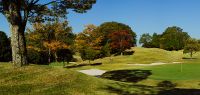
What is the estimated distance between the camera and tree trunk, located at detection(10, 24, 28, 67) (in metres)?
24.0

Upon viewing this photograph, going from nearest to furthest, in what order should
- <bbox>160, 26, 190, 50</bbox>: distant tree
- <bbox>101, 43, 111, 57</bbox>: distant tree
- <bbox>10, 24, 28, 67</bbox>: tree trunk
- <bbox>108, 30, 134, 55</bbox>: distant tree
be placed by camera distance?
1. <bbox>10, 24, 28, 67</bbox>: tree trunk
2. <bbox>108, 30, 134, 55</bbox>: distant tree
3. <bbox>101, 43, 111, 57</bbox>: distant tree
4. <bbox>160, 26, 190, 50</bbox>: distant tree

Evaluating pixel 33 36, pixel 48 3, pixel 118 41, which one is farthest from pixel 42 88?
pixel 118 41

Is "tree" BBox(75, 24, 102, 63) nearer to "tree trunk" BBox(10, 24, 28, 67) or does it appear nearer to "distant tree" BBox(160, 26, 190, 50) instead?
"distant tree" BBox(160, 26, 190, 50)

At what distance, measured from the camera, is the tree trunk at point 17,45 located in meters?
24.0

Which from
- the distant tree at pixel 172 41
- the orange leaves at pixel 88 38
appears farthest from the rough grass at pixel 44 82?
the distant tree at pixel 172 41

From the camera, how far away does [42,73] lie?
22859 mm

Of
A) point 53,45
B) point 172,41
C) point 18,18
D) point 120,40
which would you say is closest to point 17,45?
point 18,18

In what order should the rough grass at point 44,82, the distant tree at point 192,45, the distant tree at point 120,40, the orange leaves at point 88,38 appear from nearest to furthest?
the rough grass at point 44,82 → the orange leaves at point 88,38 → the distant tree at point 192,45 → the distant tree at point 120,40

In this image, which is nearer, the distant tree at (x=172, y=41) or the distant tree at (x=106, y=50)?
the distant tree at (x=106, y=50)

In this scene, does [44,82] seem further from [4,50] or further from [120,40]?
[120,40]

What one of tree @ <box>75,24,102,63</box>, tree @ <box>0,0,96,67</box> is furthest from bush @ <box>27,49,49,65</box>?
tree @ <box>0,0,96,67</box>

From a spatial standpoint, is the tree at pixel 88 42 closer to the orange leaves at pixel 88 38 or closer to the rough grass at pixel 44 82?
the orange leaves at pixel 88 38

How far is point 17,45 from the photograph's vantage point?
2411cm

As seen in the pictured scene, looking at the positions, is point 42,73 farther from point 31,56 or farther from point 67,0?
point 31,56
